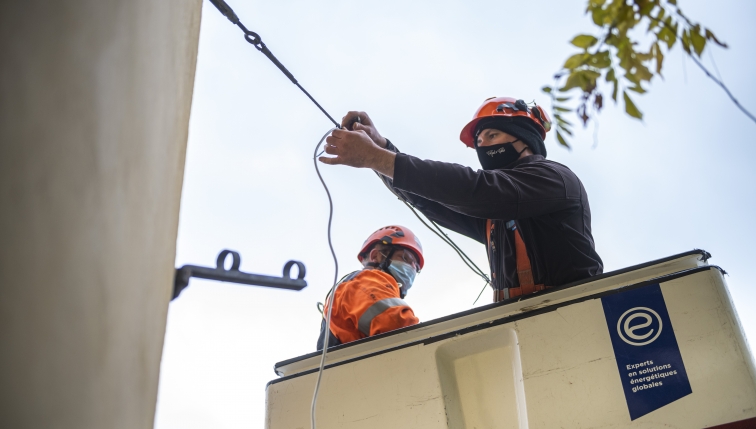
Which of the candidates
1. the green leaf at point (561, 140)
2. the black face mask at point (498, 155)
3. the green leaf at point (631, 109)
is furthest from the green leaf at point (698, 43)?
the black face mask at point (498, 155)

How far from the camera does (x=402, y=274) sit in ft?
18.3

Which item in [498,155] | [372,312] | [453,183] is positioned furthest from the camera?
[498,155]

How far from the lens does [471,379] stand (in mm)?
2822

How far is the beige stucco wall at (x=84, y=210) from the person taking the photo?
3.18ft

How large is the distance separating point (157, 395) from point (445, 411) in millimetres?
1535

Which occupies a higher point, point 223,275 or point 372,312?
point 372,312

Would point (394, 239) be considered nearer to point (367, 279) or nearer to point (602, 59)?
point (367, 279)

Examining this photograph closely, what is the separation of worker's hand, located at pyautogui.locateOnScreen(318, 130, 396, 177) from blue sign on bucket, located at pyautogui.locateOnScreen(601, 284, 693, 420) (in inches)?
49.1

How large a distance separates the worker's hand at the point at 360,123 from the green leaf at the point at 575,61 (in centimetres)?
228

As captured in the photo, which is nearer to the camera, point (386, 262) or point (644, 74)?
point (644, 74)

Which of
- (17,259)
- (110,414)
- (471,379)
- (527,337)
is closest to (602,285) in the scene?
(527,337)

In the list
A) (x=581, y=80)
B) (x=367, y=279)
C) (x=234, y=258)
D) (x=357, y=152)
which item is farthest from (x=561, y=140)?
(x=367, y=279)

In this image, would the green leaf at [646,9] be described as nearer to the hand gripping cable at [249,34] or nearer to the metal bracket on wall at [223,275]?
the metal bracket on wall at [223,275]

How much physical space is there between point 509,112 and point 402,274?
1851mm
